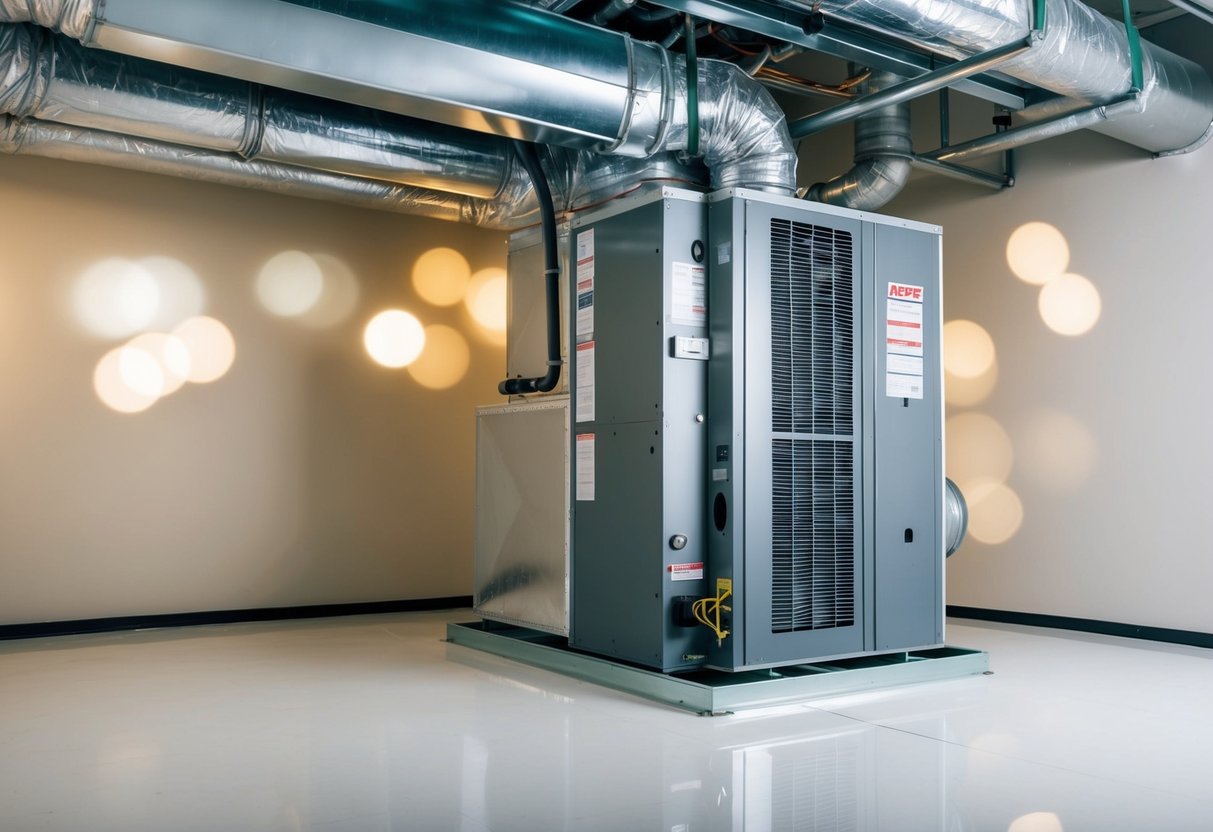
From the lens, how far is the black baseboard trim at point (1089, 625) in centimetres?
523

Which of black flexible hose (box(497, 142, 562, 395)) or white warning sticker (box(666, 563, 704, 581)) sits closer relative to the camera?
white warning sticker (box(666, 563, 704, 581))

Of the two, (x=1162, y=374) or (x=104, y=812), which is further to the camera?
(x=1162, y=374)

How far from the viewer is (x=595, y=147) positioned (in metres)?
4.29

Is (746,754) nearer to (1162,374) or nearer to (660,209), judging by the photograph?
(660,209)

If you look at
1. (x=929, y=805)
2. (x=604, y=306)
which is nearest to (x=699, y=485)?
(x=604, y=306)

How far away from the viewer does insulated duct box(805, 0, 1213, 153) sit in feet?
12.5

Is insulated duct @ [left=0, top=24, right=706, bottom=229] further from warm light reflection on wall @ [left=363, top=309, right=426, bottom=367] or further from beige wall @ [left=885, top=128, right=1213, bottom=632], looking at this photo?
beige wall @ [left=885, top=128, right=1213, bottom=632]

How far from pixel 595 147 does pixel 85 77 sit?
2.09 metres

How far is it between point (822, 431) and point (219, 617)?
378 cm

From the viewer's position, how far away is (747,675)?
414 centimetres

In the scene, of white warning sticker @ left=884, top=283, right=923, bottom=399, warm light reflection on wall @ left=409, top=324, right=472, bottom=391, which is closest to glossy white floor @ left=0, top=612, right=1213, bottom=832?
white warning sticker @ left=884, top=283, right=923, bottom=399

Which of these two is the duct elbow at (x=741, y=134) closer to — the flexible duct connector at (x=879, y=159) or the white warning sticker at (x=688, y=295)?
the white warning sticker at (x=688, y=295)

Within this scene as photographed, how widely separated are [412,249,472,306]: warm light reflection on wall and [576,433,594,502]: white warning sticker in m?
2.69

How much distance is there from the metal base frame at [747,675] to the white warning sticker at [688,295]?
4.60 ft
